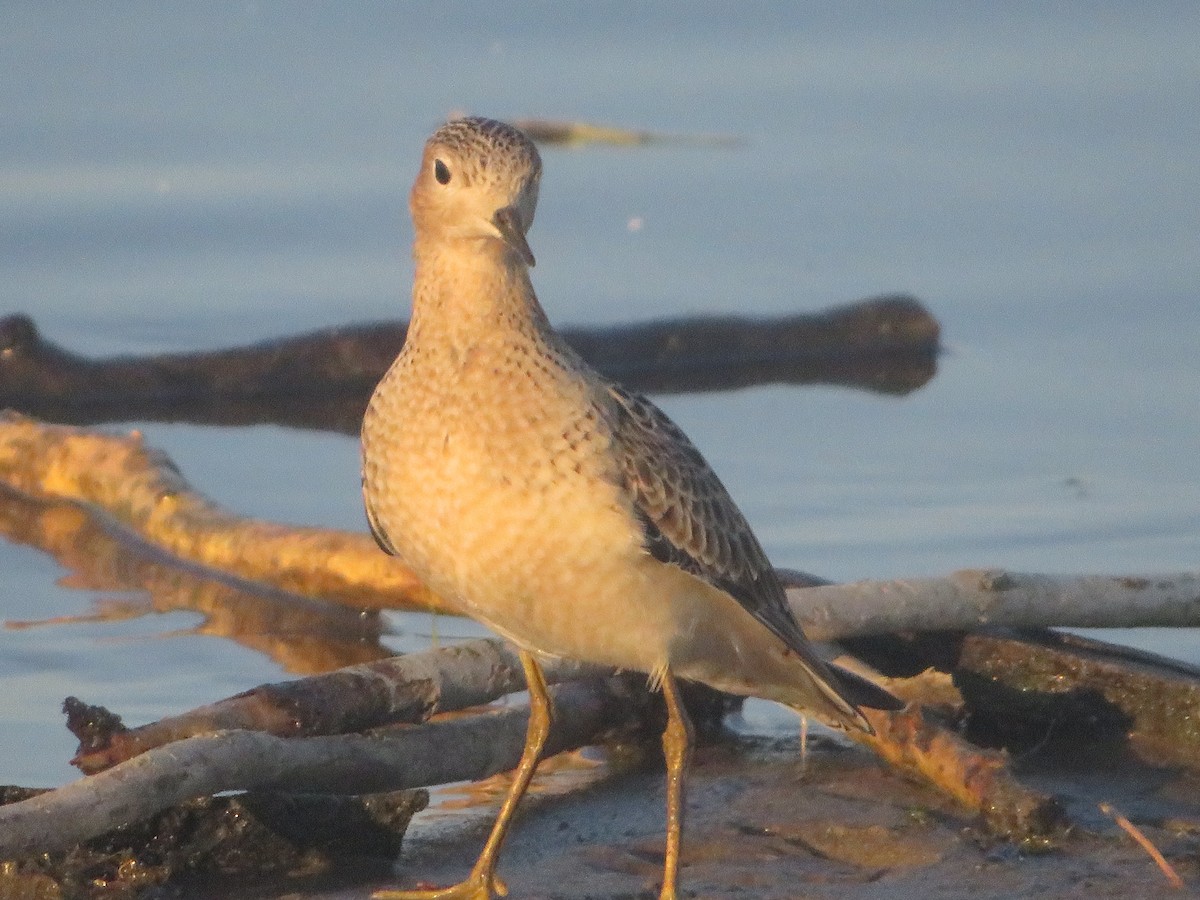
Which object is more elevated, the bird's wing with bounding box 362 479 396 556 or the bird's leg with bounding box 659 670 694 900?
the bird's wing with bounding box 362 479 396 556

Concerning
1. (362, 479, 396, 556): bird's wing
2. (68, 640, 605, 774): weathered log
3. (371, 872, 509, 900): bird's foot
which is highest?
(362, 479, 396, 556): bird's wing

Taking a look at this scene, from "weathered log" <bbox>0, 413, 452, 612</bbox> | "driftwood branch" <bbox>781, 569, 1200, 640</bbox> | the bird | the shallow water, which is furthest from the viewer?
the shallow water

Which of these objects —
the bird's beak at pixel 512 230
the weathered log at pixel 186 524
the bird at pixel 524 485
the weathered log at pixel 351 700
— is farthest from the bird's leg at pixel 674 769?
the weathered log at pixel 186 524

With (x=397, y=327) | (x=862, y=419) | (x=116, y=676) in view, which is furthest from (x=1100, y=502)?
(x=116, y=676)

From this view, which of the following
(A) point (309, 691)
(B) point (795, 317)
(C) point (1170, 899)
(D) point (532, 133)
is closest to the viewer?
(C) point (1170, 899)

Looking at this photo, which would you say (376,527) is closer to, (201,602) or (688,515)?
(688,515)

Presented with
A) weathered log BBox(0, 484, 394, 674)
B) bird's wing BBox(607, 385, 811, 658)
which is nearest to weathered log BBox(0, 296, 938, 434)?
weathered log BBox(0, 484, 394, 674)

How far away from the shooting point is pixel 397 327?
10.4 m

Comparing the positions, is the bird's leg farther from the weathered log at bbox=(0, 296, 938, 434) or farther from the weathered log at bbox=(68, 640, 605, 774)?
the weathered log at bbox=(0, 296, 938, 434)

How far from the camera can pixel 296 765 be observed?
229 inches

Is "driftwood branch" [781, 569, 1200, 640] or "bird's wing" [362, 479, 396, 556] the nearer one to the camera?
"bird's wing" [362, 479, 396, 556]

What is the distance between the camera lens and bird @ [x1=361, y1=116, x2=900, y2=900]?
5.55 metres

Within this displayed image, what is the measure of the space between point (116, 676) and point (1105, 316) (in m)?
5.50

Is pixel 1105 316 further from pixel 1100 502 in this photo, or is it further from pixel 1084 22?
pixel 1084 22
